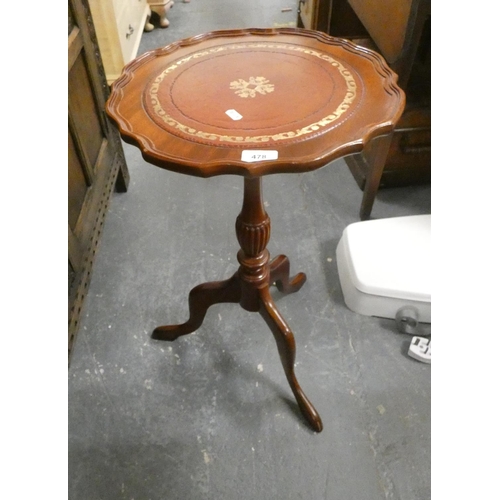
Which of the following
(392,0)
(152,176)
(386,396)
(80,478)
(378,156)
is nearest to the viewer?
(80,478)

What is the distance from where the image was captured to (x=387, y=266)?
4.28ft

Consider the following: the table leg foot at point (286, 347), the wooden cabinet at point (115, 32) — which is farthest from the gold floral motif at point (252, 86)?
the wooden cabinet at point (115, 32)

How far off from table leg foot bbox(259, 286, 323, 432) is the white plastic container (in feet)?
1.11

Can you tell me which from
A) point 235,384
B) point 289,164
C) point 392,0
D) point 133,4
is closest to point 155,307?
point 235,384

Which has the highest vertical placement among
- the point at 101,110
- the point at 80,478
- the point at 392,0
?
the point at 392,0

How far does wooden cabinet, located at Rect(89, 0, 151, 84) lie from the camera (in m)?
2.12

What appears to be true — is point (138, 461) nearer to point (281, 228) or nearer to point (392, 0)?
point (281, 228)

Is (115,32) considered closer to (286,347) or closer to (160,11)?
(160,11)

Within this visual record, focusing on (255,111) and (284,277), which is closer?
(255,111)

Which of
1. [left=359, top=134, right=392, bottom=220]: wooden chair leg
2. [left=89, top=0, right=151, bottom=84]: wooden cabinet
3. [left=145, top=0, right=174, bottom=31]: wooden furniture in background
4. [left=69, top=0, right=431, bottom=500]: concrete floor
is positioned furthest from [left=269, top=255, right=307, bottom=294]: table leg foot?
[left=145, top=0, right=174, bottom=31]: wooden furniture in background

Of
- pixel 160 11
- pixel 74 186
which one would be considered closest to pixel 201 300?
pixel 74 186

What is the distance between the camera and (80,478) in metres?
1.06

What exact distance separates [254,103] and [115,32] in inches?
67.7

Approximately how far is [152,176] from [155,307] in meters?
0.77
